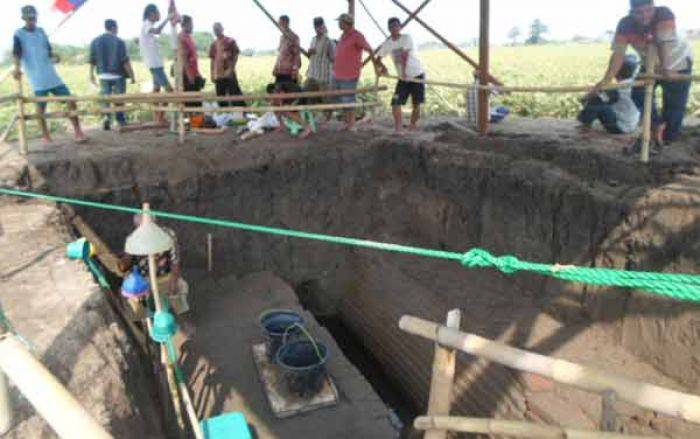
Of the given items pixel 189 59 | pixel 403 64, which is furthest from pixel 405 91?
pixel 189 59

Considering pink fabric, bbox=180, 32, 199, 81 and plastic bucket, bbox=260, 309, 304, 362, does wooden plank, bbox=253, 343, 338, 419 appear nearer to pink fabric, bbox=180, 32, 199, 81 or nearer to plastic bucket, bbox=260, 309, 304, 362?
plastic bucket, bbox=260, 309, 304, 362

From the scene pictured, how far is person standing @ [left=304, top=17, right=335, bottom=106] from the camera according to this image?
29.7 ft

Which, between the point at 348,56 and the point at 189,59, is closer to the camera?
the point at 348,56

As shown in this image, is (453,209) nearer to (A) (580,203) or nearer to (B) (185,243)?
(A) (580,203)

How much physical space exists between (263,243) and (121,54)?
12.3 ft

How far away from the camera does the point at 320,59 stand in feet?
30.0

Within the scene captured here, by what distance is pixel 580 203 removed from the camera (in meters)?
6.09

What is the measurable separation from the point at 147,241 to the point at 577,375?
9.85ft

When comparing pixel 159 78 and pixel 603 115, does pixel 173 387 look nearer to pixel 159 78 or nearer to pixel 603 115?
pixel 159 78

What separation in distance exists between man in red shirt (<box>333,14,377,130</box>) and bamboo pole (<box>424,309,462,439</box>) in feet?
22.1

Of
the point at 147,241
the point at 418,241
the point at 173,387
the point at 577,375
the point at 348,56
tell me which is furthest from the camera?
the point at 348,56

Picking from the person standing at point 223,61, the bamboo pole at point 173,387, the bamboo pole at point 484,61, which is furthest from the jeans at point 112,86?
the bamboo pole at point 173,387

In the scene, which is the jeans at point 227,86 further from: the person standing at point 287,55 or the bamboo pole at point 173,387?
the bamboo pole at point 173,387

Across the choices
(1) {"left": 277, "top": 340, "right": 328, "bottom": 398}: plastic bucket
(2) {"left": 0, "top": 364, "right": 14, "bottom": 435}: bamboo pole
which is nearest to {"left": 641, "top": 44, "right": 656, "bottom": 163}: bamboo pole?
(1) {"left": 277, "top": 340, "right": 328, "bottom": 398}: plastic bucket
